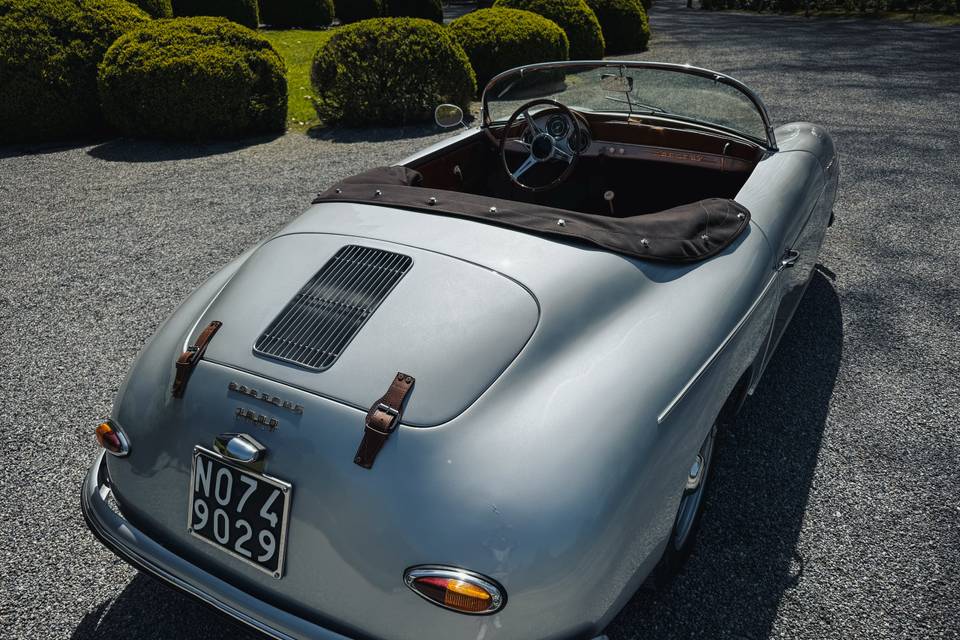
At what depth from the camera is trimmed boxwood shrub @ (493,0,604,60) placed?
11031 millimetres

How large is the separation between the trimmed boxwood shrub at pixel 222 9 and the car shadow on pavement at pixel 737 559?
1319cm

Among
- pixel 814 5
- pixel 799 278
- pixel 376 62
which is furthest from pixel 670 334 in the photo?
pixel 814 5

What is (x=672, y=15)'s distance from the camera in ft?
69.1

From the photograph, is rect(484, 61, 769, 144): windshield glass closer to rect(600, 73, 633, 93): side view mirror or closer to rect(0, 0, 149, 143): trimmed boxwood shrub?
rect(600, 73, 633, 93): side view mirror

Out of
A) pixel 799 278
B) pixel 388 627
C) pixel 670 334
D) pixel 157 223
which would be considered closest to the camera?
pixel 388 627

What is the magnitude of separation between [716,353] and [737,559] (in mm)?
822

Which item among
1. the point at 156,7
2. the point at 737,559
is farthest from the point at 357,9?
the point at 737,559

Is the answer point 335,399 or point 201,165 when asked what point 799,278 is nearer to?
point 335,399

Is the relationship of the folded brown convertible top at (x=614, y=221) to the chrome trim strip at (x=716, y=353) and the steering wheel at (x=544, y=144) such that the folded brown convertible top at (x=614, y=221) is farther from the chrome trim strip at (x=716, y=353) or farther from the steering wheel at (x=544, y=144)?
the steering wheel at (x=544, y=144)

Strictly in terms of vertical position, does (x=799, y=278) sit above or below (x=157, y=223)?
above

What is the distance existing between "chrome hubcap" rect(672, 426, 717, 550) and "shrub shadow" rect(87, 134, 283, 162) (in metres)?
6.34

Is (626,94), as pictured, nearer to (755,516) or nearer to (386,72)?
(755,516)

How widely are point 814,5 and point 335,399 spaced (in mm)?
24036

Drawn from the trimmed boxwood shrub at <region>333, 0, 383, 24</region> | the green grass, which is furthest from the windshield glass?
the trimmed boxwood shrub at <region>333, 0, 383, 24</region>
